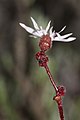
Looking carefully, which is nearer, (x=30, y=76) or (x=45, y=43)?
(x=45, y=43)

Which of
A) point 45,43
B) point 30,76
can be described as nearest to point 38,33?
point 45,43

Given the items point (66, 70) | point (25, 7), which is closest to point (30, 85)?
point (25, 7)

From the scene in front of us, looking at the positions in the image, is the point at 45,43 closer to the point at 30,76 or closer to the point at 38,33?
the point at 38,33

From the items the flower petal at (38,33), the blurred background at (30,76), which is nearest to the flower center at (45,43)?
the flower petal at (38,33)

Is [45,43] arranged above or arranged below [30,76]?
below

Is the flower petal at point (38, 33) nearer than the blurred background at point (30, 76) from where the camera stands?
Yes

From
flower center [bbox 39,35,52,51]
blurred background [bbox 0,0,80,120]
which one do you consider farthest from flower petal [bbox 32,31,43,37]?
blurred background [bbox 0,0,80,120]

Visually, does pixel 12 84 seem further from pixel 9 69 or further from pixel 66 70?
pixel 66 70

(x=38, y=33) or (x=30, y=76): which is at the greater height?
(x=30, y=76)

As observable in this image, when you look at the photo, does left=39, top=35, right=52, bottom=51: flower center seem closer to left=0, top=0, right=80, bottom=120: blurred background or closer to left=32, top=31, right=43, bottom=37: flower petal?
left=32, top=31, right=43, bottom=37: flower petal

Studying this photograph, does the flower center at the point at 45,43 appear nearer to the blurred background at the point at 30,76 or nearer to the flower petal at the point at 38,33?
the flower petal at the point at 38,33

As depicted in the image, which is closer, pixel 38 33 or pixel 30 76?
pixel 38 33
